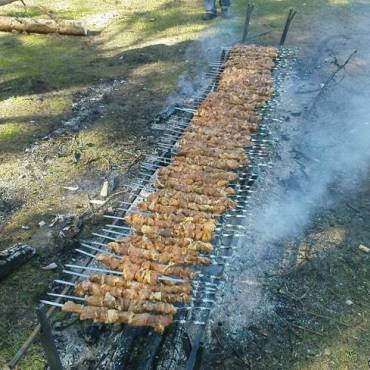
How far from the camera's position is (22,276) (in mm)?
6414

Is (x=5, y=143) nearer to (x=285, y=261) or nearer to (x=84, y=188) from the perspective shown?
(x=84, y=188)

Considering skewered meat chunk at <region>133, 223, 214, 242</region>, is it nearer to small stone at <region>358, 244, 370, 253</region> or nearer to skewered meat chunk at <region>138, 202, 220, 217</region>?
skewered meat chunk at <region>138, 202, 220, 217</region>

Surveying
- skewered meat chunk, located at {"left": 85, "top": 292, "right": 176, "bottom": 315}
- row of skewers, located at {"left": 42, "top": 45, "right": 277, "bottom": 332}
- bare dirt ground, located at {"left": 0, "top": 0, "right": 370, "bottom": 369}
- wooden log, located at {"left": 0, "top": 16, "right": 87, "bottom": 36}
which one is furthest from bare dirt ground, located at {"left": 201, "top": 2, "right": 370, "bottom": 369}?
wooden log, located at {"left": 0, "top": 16, "right": 87, "bottom": 36}

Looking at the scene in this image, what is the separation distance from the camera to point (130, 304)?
4.02 m

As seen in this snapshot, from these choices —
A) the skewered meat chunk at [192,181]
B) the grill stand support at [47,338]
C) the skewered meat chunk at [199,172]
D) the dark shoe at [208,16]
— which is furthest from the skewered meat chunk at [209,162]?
the dark shoe at [208,16]

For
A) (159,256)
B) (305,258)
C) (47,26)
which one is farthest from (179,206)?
(47,26)

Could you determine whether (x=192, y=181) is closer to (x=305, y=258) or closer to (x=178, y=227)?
(x=178, y=227)

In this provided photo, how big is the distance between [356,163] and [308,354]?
4.93 meters

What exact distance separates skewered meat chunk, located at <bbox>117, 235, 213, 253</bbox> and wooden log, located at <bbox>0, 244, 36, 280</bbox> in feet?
8.59

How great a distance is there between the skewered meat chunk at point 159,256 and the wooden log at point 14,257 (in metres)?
2.61

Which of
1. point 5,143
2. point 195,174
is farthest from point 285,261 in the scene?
point 5,143

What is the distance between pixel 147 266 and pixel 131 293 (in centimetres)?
36

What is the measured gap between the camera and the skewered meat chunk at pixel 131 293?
406 cm

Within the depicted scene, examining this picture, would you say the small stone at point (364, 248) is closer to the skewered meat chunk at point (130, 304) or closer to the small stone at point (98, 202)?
the skewered meat chunk at point (130, 304)
